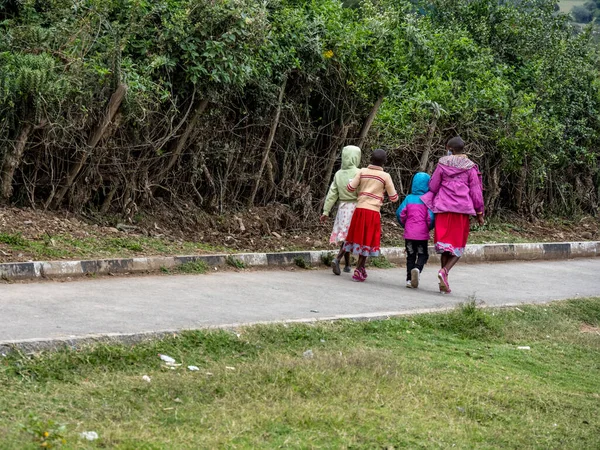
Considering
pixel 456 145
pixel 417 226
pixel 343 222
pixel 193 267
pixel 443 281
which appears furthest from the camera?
pixel 343 222

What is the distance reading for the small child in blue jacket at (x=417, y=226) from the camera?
36.9 feet

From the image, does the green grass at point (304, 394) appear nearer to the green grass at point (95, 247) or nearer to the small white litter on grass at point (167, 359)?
the small white litter on grass at point (167, 359)

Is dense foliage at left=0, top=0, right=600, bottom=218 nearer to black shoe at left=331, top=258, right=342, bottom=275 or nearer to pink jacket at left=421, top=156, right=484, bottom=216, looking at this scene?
black shoe at left=331, top=258, right=342, bottom=275

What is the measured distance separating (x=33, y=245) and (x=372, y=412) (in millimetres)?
5353

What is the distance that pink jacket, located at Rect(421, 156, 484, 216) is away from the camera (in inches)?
433

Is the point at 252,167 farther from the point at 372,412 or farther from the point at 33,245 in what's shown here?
the point at 372,412

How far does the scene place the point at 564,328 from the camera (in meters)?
9.36

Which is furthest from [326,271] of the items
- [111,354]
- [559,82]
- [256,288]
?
[559,82]

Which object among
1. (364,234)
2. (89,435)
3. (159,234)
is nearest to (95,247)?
(159,234)

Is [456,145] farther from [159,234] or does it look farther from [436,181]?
[159,234]

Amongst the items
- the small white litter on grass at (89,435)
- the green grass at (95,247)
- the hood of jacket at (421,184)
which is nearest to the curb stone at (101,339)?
the small white litter on grass at (89,435)

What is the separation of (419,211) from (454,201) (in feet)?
1.54

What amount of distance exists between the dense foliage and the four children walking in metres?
1.98

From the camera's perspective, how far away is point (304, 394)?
587 cm
